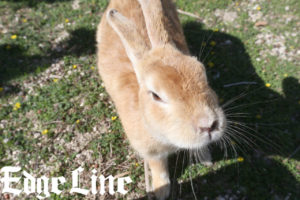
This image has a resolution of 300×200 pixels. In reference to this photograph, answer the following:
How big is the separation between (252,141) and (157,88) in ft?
7.27

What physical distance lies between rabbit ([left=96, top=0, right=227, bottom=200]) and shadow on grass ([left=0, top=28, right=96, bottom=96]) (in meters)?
1.26

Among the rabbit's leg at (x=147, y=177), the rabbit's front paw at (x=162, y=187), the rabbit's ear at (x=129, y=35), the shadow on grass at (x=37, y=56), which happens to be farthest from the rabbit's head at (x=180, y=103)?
the shadow on grass at (x=37, y=56)

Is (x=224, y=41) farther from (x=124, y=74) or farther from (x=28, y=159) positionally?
(x=28, y=159)

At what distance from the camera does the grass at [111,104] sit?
3449mm

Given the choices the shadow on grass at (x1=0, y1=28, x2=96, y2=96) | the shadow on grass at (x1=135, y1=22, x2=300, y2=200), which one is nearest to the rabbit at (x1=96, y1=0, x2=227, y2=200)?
the shadow on grass at (x1=135, y1=22, x2=300, y2=200)

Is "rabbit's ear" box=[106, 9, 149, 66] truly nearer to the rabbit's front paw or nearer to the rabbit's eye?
the rabbit's eye

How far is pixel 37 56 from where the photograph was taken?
4914 mm

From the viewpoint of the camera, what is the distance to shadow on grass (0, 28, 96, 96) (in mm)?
4684

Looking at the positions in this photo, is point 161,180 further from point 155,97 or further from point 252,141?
point 155,97

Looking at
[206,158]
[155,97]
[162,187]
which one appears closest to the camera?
[155,97]

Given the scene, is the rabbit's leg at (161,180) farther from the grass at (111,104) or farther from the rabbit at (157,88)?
the grass at (111,104)

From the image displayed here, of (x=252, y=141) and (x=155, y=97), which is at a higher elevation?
(x=155, y=97)

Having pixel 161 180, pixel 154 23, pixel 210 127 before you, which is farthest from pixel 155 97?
pixel 161 180

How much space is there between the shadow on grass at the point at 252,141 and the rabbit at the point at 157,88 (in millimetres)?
363
